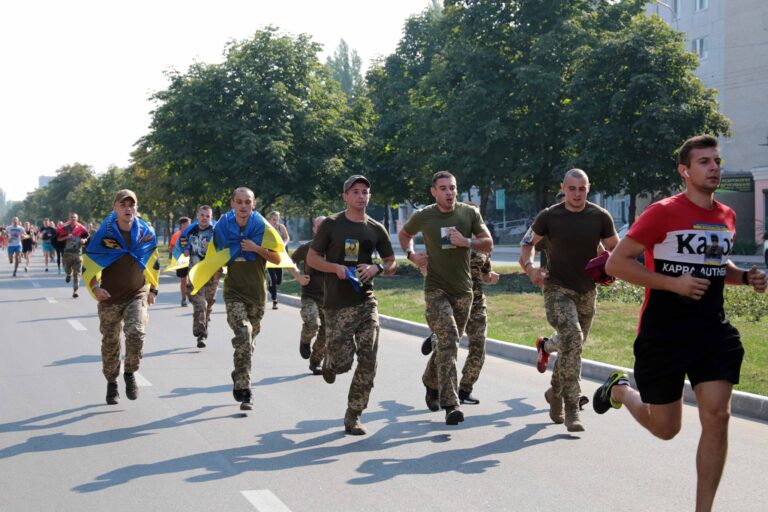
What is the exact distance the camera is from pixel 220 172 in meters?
35.9

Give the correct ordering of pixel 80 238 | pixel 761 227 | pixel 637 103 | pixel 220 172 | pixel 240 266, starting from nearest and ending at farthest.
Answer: pixel 240 266, pixel 80 238, pixel 637 103, pixel 220 172, pixel 761 227

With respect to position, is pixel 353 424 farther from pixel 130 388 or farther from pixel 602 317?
pixel 602 317

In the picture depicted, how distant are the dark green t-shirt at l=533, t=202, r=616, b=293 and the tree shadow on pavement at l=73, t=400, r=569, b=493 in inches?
48.0

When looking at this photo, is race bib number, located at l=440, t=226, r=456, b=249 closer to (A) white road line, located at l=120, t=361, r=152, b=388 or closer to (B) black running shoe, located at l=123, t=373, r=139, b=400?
(B) black running shoe, located at l=123, t=373, r=139, b=400

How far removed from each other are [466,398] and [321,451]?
2.35 m

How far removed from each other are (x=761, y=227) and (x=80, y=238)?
1225 inches

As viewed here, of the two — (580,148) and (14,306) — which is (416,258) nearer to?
(14,306)

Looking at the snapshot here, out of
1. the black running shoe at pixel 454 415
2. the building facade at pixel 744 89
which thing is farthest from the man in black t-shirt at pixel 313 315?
the building facade at pixel 744 89

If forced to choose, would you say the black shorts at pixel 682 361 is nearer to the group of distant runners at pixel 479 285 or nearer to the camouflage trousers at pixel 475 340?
the group of distant runners at pixel 479 285

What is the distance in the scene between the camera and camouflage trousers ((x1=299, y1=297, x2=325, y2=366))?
11.2 meters

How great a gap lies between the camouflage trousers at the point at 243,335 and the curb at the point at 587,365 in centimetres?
370

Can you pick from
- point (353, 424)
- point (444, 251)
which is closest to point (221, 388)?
point (353, 424)

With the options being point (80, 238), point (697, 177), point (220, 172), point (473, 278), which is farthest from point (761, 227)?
point (697, 177)

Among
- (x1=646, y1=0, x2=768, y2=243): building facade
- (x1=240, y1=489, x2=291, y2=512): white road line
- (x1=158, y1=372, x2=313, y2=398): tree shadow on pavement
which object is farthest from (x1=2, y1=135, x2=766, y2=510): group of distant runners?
(x1=646, y1=0, x2=768, y2=243): building facade
